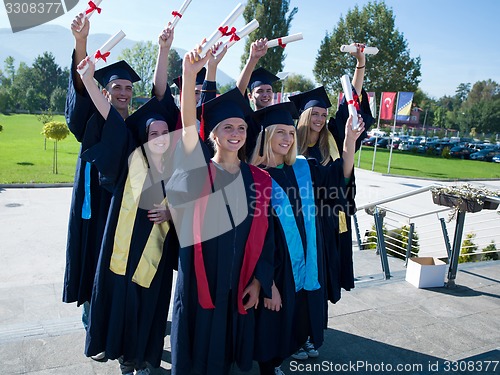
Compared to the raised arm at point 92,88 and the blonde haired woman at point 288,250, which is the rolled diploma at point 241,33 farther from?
the raised arm at point 92,88

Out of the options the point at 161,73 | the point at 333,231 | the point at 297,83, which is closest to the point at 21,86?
the point at 297,83

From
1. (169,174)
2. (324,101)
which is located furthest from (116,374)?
(324,101)

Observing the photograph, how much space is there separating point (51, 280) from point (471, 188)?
5.20 meters

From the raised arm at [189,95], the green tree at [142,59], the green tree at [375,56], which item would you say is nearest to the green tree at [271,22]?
the green tree at [375,56]

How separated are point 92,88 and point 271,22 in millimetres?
34886

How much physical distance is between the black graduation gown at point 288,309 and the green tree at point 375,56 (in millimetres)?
34747

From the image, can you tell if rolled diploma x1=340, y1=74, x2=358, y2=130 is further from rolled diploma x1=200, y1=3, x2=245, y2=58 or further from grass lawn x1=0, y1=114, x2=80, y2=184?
grass lawn x1=0, y1=114, x2=80, y2=184

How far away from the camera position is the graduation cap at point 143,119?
8.98 feet

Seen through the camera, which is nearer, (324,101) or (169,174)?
(169,174)

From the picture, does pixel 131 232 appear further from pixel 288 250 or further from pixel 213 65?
pixel 213 65

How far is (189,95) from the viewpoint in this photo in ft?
7.88

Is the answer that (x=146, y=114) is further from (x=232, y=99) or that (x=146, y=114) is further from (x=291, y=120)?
(x=291, y=120)

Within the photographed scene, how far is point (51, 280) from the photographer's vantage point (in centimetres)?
520

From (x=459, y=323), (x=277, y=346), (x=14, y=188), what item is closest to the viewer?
(x=277, y=346)
